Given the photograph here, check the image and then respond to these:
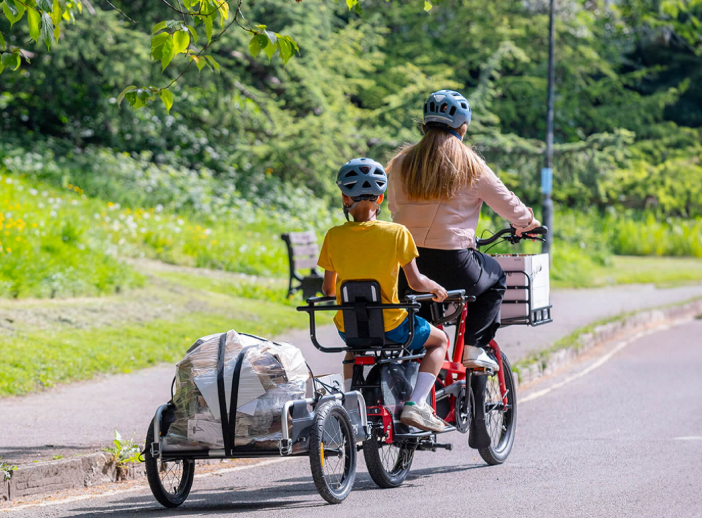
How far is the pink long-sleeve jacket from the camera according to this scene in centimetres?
605

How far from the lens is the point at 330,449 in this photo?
5.39m

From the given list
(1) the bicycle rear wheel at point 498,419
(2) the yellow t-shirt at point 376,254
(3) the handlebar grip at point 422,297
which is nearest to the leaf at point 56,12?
(2) the yellow t-shirt at point 376,254

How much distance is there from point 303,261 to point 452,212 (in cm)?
969

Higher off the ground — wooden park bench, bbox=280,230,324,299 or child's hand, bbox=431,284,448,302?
wooden park bench, bbox=280,230,324,299

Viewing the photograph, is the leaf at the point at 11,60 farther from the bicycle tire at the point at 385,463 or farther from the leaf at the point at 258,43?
the bicycle tire at the point at 385,463

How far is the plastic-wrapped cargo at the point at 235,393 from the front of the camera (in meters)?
5.23

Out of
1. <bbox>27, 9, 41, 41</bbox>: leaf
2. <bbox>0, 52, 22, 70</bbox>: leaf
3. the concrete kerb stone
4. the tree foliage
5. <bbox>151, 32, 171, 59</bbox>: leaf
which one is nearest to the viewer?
<bbox>27, 9, 41, 41</bbox>: leaf

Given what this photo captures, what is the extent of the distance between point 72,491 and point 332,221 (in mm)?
16954

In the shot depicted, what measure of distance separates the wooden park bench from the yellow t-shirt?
8693mm

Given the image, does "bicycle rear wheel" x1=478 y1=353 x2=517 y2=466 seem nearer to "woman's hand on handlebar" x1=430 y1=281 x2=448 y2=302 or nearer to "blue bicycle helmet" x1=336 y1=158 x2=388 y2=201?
"woman's hand on handlebar" x1=430 y1=281 x2=448 y2=302

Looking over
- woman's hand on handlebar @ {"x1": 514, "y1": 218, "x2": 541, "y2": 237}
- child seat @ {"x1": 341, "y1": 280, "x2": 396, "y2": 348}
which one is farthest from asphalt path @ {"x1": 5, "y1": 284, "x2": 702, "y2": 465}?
woman's hand on handlebar @ {"x1": 514, "y1": 218, "x2": 541, "y2": 237}

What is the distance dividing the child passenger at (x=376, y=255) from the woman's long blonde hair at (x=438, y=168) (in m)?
0.34

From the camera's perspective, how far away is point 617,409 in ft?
29.9

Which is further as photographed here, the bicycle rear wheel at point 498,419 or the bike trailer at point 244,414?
the bicycle rear wheel at point 498,419
